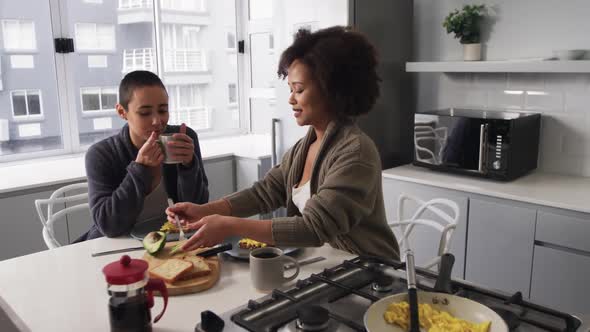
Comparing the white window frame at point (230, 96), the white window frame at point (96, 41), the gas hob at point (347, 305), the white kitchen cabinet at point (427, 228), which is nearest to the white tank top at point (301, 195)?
the gas hob at point (347, 305)

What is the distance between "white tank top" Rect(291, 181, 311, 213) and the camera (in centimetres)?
158

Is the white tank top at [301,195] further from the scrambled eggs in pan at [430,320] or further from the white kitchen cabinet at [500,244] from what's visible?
the white kitchen cabinet at [500,244]

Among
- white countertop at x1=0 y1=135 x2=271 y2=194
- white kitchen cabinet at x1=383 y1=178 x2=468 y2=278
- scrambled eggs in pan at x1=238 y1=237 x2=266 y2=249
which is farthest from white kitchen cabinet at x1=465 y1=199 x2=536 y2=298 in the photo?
white countertop at x1=0 y1=135 x2=271 y2=194

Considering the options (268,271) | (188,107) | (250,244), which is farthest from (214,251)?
(188,107)

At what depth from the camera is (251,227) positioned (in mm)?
1308

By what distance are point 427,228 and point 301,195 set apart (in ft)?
3.82

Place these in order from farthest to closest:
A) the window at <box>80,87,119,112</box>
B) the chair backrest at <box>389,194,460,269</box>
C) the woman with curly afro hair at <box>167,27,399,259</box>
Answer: the window at <box>80,87,119,112</box>, the chair backrest at <box>389,194,460,269</box>, the woman with curly afro hair at <box>167,27,399,259</box>

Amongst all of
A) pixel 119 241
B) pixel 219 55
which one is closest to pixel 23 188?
pixel 119 241

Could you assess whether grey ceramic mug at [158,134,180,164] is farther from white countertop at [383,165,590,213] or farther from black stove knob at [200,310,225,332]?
white countertop at [383,165,590,213]

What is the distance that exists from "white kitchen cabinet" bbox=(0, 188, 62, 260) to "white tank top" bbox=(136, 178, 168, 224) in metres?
1.02

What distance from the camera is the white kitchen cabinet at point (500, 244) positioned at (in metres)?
2.18

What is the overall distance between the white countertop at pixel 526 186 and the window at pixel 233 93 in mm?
1850

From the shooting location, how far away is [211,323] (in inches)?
36.9

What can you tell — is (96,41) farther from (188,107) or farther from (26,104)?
(188,107)
